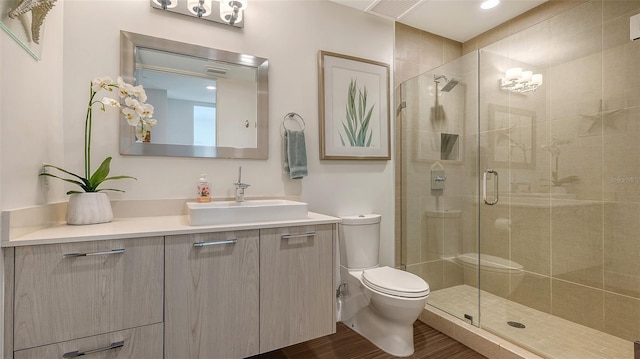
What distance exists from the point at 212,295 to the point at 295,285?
0.40m

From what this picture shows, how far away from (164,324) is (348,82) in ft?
6.34

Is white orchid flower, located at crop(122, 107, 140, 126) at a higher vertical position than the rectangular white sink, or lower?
higher

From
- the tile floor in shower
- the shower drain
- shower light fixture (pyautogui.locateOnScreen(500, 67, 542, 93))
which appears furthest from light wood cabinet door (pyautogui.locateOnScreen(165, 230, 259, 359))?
shower light fixture (pyautogui.locateOnScreen(500, 67, 542, 93))

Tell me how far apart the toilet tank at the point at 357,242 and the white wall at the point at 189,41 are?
17 cm

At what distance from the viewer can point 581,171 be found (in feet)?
6.44

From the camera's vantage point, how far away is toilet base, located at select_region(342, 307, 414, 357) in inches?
71.1

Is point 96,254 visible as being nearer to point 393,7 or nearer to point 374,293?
point 374,293

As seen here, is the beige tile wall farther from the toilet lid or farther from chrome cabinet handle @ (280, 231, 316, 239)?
chrome cabinet handle @ (280, 231, 316, 239)

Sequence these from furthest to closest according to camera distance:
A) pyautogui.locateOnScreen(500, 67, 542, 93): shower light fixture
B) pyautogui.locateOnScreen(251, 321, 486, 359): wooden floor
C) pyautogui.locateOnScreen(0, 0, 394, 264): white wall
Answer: pyautogui.locateOnScreen(500, 67, 542, 93): shower light fixture → pyautogui.locateOnScreen(251, 321, 486, 359): wooden floor → pyautogui.locateOnScreen(0, 0, 394, 264): white wall

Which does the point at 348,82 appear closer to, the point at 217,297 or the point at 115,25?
the point at 115,25

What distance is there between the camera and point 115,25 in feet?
5.39

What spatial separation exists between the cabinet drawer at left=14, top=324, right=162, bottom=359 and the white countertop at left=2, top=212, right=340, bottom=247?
38 centimetres

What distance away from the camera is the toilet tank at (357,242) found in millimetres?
2150

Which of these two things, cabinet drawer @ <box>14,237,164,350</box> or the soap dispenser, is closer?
cabinet drawer @ <box>14,237,164,350</box>
